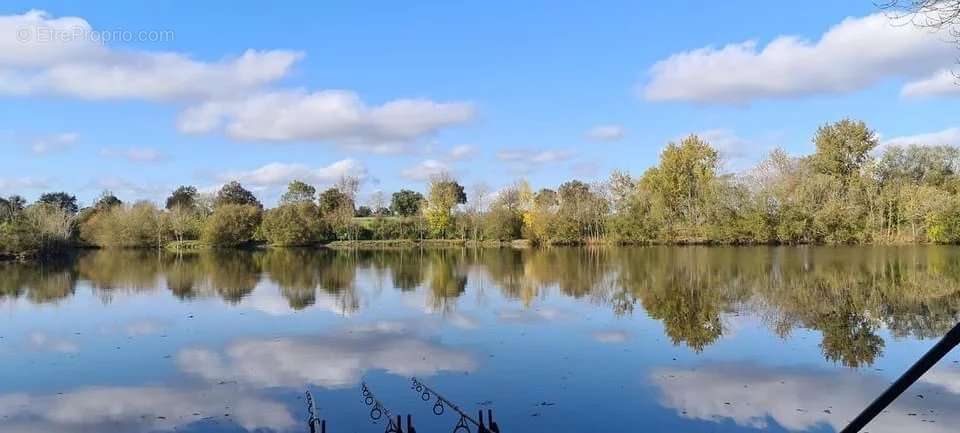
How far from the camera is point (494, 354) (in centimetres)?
1302

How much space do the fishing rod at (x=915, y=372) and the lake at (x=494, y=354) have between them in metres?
6.65

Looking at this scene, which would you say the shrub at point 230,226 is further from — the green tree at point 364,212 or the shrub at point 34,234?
the green tree at point 364,212

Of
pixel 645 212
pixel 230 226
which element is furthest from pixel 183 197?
pixel 645 212

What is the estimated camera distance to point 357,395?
10.1 meters

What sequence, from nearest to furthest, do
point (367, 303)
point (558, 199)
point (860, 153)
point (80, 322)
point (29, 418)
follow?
point (29, 418) < point (80, 322) < point (367, 303) < point (860, 153) < point (558, 199)

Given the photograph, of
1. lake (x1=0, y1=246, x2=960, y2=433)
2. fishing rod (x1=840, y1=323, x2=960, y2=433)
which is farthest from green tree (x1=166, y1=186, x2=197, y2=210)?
fishing rod (x1=840, y1=323, x2=960, y2=433)

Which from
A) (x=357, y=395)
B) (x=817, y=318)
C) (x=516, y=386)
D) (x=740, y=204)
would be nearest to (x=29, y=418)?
(x=357, y=395)

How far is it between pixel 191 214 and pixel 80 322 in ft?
210

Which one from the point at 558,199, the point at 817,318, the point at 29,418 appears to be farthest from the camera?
the point at 558,199

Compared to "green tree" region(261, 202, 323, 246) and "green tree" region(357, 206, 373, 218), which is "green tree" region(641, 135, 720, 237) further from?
"green tree" region(357, 206, 373, 218)

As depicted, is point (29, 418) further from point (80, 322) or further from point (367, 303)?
point (367, 303)

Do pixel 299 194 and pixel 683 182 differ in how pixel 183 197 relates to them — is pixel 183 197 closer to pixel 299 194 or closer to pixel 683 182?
pixel 299 194

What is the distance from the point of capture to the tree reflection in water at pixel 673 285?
16078mm

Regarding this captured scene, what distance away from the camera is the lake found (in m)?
9.14
